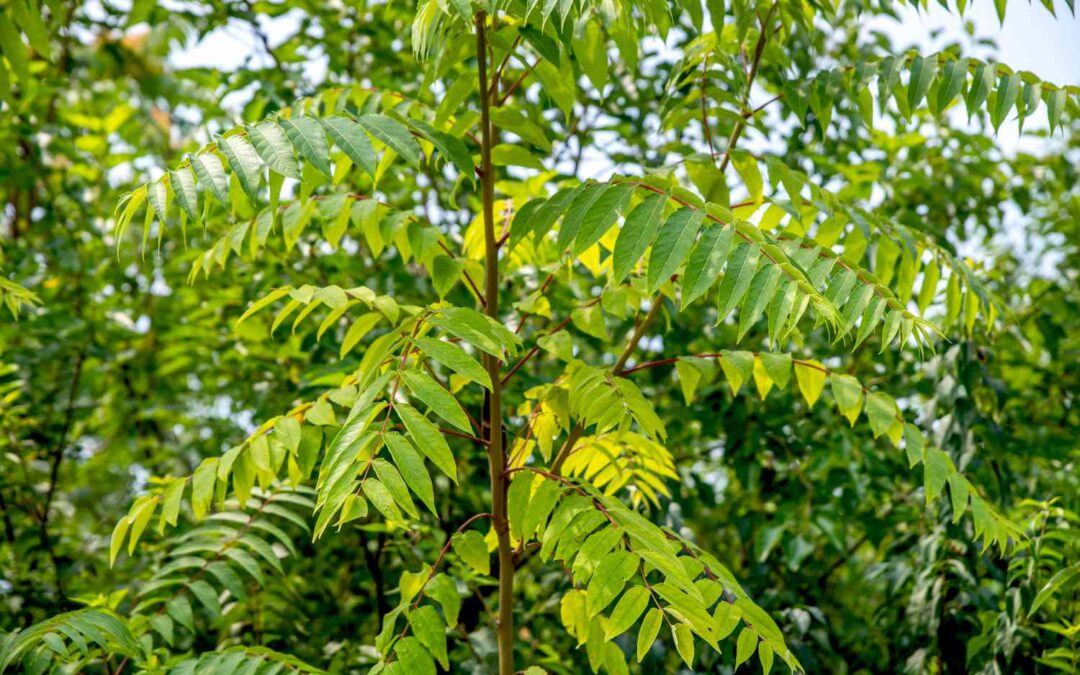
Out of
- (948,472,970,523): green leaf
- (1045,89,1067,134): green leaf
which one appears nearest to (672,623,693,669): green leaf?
(948,472,970,523): green leaf

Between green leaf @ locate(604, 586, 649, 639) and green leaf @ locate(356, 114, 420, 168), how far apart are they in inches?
29.9

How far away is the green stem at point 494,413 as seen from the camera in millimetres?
1822

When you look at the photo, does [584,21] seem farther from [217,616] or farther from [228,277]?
[228,277]

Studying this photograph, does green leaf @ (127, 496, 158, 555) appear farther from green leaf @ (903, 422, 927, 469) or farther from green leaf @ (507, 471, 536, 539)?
green leaf @ (903, 422, 927, 469)

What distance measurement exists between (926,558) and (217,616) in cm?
180

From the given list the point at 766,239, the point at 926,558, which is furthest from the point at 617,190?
the point at 926,558

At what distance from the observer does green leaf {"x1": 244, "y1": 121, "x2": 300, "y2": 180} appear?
4.88ft

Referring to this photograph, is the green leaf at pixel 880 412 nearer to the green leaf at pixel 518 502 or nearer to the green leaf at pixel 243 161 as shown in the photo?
the green leaf at pixel 518 502

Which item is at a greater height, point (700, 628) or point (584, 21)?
point (584, 21)

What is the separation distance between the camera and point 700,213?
5.24 feet

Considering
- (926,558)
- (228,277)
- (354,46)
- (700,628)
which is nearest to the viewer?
(700,628)

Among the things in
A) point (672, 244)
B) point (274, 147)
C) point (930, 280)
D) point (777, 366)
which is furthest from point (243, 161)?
point (930, 280)

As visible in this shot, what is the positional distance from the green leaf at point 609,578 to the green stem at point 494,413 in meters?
0.41

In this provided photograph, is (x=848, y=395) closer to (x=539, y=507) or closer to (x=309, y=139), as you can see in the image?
(x=539, y=507)
